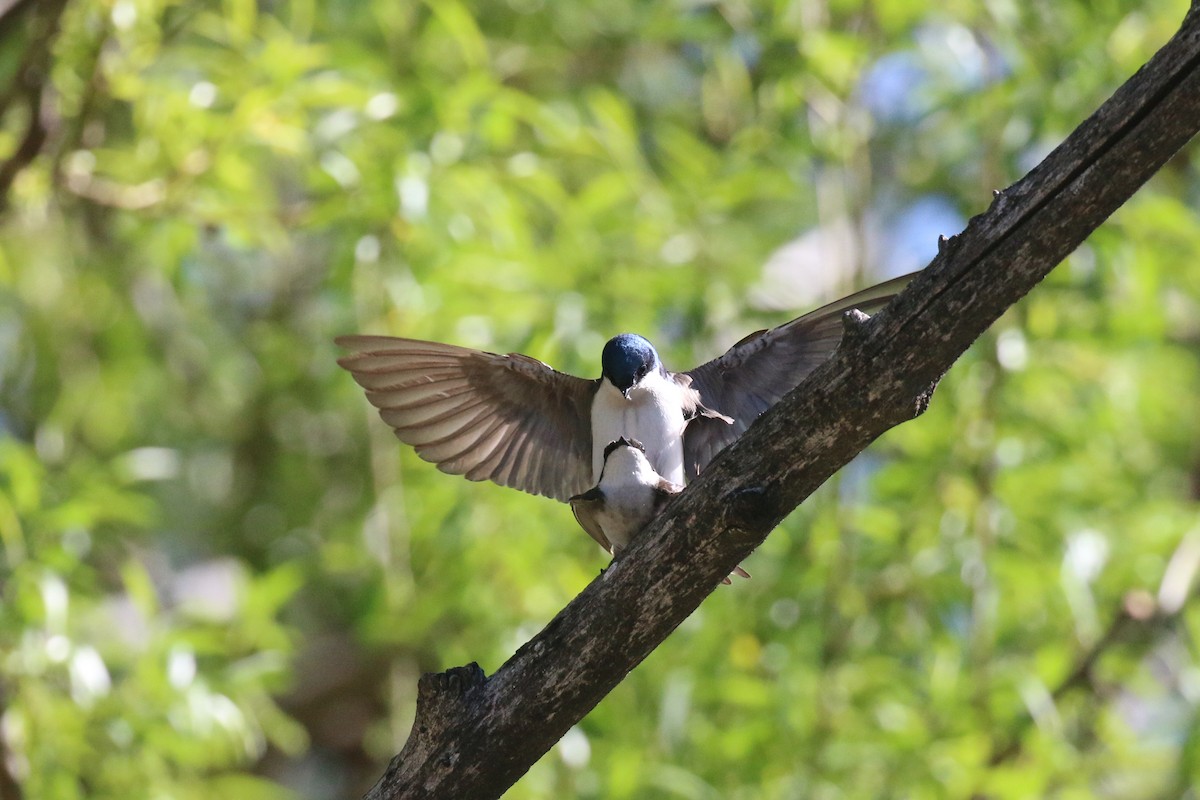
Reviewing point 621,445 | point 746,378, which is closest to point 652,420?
point 621,445

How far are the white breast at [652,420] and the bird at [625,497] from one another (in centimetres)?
11

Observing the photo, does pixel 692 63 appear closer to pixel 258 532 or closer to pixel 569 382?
pixel 258 532

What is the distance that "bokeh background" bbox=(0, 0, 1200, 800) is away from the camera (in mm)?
3518

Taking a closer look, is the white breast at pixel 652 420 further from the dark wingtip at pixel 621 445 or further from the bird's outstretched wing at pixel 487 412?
the bird's outstretched wing at pixel 487 412

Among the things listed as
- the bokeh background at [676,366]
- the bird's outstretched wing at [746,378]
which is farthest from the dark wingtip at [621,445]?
the bokeh background at [676,366]

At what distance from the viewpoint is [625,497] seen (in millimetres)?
2275

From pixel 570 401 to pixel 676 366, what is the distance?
1062mm

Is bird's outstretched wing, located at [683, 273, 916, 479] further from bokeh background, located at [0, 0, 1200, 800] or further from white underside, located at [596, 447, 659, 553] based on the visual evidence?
bokeh background, located at [0, 0, 1200, 800]

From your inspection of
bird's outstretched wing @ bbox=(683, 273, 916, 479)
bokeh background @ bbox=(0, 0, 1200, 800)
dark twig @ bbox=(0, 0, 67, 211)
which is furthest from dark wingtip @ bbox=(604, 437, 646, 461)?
dark twig @ bbox=(0, 0, 67, 211)

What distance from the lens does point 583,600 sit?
1980 millimetres

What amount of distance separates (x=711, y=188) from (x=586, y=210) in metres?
0.37

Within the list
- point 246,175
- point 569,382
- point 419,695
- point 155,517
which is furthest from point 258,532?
point 419,695

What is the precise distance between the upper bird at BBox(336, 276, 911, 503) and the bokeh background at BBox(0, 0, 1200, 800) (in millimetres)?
803

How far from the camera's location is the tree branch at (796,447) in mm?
1740
